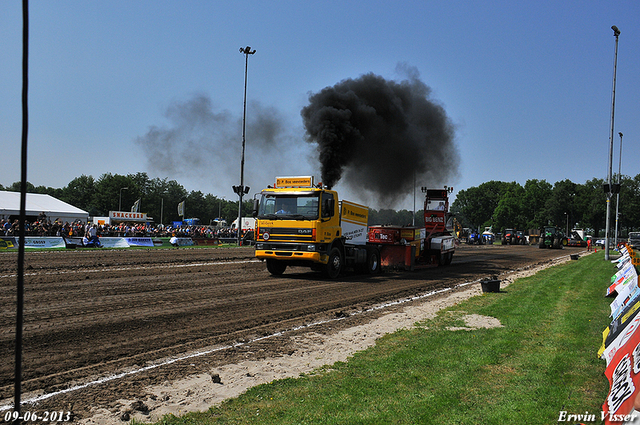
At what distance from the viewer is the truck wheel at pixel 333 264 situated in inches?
597

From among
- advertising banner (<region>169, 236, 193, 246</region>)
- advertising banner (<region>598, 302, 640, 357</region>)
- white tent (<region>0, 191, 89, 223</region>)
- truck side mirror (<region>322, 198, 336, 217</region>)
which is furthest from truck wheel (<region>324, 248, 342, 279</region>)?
white tent (<region>0, 191, 89, 223</region>)

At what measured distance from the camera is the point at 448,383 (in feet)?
15.5

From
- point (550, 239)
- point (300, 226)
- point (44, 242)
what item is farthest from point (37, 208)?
point (550, 239)

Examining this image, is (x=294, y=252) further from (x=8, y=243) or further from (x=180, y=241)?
(x=180, y=241)

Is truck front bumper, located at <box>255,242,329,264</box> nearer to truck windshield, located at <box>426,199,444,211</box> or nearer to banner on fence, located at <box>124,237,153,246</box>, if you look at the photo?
truck windshield, located at <box>426,199,444,211</box>

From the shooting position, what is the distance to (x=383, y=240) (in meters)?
19.0

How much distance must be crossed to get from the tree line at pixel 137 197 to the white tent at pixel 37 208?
27.5 m

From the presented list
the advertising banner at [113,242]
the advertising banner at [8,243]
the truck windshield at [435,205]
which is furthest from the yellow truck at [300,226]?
the advertising banner at [113,242]

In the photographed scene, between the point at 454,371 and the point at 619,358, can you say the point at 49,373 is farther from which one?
the point at 619,358

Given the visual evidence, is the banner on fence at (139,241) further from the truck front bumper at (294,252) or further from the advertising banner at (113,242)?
the truck front bumper at (294,252)

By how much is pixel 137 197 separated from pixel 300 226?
98300 millimetres

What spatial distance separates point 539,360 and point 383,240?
13.4 meters

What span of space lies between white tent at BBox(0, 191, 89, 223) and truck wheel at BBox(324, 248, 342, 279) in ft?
113

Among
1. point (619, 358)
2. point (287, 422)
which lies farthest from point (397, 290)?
point (287, 422)
